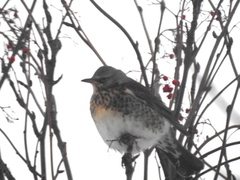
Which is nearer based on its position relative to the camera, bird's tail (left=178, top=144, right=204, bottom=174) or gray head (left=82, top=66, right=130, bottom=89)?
bird's tail (left=178, top=144, right=204, bottom=174)

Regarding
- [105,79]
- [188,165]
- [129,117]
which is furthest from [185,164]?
[105,79]

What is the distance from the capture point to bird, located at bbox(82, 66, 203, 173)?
3793mm

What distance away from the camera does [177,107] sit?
9.48 feet

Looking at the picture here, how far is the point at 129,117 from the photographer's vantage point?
12.6 ft

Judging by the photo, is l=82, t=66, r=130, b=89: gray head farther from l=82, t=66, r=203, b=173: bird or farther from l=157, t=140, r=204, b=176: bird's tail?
l=157, t=140, r=204, b=176: bird's tail

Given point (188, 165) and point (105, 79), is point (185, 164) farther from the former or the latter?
point (105, 79)

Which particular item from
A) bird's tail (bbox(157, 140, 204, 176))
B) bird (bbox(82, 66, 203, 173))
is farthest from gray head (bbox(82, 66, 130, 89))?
bird's tail (bbox(157, 140, 204, 176))

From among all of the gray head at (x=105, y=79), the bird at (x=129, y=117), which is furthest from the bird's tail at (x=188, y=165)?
the gray head at (x=105, y=79)

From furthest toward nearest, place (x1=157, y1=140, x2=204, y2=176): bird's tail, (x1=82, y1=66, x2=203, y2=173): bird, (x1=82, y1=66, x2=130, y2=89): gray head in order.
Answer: (x1=82, y1=66, x2=130, y2=89): gray head
(x1=82, y1=66, x2=203, y2=173): bird
(x1=157, y1=140, x2=204, y2=176): bird's tail

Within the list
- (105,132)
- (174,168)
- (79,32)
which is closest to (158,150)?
(105,132)

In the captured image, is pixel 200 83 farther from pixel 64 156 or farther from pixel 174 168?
pixel 64 156

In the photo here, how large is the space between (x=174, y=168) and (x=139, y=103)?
84 centimetres

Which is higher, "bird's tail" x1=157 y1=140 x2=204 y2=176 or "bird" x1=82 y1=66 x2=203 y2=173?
"bird" x1=82 y1=66 x2=203 y2=173

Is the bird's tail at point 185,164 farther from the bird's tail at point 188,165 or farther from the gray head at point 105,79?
the gray head at point 105,79
